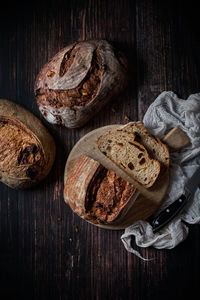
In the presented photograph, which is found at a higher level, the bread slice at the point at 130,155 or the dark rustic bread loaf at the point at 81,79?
the dark rustic bread loaf at the point at 81,79

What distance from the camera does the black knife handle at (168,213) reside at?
72.6 inches

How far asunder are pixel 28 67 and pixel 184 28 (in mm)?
1309

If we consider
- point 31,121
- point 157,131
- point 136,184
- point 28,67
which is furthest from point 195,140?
point 28,67

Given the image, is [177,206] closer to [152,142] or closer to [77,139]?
[152,142]

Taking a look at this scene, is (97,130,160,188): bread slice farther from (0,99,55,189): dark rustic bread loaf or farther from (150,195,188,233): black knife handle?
(0,99,55,189): dark rustic bread loaf

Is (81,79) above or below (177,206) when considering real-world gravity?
above

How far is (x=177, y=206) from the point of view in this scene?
6.06 feet

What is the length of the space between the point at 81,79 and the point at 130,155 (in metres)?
0.65

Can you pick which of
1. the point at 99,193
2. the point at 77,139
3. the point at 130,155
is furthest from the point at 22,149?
the point at 130,155

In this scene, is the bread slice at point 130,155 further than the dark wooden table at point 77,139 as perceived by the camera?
No

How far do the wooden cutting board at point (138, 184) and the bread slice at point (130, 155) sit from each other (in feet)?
0.14

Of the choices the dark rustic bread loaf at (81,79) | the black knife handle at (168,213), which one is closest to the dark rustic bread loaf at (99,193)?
the black knife handle at (168,213)

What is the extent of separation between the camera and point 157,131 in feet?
6.19

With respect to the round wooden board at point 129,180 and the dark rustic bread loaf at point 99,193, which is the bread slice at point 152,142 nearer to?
the round wooden board at point 129,180
